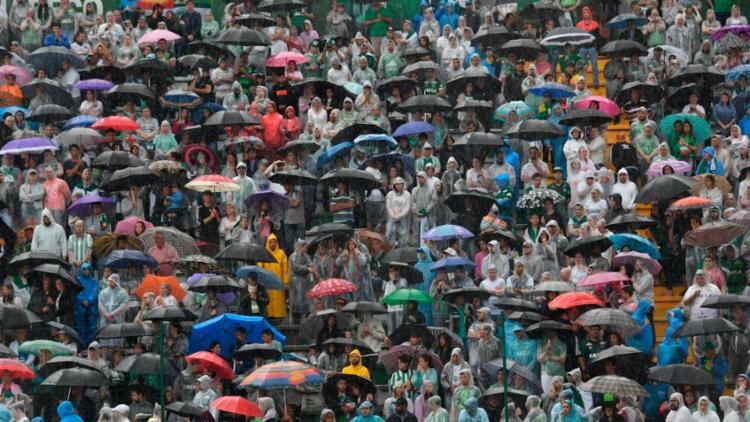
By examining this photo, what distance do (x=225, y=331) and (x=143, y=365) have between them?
4.97ft

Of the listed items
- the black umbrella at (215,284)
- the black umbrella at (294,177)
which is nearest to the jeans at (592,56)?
the black umbrella at (294,177)

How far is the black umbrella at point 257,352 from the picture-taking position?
114ft

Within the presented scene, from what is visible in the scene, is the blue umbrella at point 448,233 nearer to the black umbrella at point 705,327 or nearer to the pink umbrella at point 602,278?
the pink umbrella at point 602,278

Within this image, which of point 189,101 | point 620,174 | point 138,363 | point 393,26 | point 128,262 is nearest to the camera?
point 138,363

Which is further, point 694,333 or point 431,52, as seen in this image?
point 431,52

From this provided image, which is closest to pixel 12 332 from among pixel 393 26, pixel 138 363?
pixel 138 363

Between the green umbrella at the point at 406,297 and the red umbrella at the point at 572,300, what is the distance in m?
2.02

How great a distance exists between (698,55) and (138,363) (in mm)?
15738

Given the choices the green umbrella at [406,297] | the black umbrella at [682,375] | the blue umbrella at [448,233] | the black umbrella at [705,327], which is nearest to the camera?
the black umbrella at [682,375]

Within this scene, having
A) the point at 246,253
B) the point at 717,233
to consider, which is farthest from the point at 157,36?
the point at 717,233

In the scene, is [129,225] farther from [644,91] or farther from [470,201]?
[644,91]

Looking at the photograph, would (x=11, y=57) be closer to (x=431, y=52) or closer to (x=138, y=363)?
(x=431, y=52)

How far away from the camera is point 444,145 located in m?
42.6

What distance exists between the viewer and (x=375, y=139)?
4112cm
